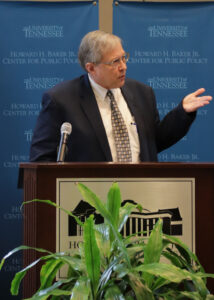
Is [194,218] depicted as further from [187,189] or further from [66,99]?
Answer: [66,99]

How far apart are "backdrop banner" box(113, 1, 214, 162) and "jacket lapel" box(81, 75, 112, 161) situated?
3.63ft

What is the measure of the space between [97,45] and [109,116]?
435 mm

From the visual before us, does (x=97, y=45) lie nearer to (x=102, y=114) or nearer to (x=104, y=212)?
(x=102, y=114)

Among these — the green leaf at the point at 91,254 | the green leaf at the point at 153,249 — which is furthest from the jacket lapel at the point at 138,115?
the green leaf at the point at 91,254

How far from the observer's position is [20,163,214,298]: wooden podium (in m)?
2.00

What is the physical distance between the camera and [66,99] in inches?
119

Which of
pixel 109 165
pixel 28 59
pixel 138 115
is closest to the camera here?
pixel 109 165

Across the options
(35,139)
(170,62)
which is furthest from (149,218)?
(170,62)

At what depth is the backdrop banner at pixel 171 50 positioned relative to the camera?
4.14 m

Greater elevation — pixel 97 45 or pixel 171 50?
pixel 171 50

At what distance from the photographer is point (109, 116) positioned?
9.94 feet

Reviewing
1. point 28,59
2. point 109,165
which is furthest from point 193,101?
point 28,59

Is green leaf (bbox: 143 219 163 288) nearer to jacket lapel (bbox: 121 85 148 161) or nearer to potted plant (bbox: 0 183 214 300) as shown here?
potted plant (bbox: 0 183 214 300)

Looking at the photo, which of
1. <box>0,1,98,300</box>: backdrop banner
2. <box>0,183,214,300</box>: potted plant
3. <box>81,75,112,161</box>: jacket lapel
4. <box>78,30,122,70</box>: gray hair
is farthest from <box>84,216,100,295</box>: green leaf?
<box>0,1,98,300</box>: backdrop banner
